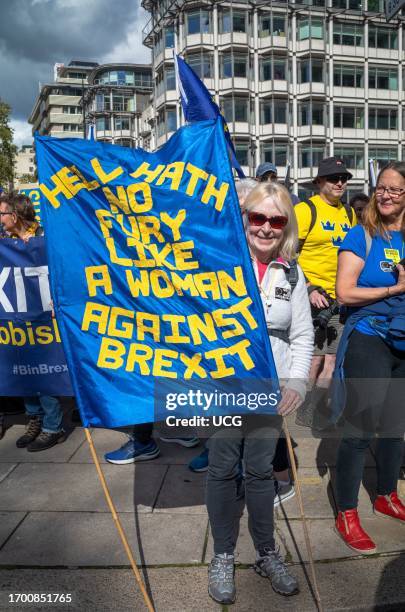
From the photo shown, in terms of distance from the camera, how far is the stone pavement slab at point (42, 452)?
4344 millimetres

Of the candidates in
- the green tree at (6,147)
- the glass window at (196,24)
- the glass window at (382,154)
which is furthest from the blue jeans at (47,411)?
the glass window at (382,154)

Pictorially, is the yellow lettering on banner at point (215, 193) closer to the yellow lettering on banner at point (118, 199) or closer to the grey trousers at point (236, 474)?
the yellow lettering on banner at point (118, 199)

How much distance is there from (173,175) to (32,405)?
2.95 metres

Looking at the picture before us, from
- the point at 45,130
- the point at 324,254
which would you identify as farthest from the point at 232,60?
the point at 45,130

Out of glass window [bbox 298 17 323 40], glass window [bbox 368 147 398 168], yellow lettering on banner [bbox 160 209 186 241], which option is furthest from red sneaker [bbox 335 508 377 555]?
glass window [bbox 298 17 323 40]

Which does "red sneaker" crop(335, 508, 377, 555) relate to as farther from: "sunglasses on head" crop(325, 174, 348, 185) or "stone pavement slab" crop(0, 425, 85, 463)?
"sunglasses on head" crop(325, 174, 348, 185)

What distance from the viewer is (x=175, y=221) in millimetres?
2596

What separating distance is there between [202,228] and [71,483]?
2.18m

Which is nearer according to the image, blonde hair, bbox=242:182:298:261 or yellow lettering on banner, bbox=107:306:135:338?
yellow lettering on banner, bbox=107:306:135:338

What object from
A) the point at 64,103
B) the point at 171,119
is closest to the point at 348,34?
the point at 171,119

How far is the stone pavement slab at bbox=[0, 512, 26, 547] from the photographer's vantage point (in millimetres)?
3209

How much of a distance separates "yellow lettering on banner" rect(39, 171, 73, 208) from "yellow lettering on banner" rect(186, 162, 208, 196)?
0.53 metres

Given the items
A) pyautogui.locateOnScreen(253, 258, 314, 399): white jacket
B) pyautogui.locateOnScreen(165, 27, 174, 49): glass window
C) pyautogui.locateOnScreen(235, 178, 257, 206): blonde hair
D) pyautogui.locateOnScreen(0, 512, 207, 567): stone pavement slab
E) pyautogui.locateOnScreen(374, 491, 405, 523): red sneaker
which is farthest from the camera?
pyautogui.locateOnScreen(165, 27, 174, 49): glass window

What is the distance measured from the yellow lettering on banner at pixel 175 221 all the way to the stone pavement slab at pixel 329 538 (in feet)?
5.72
